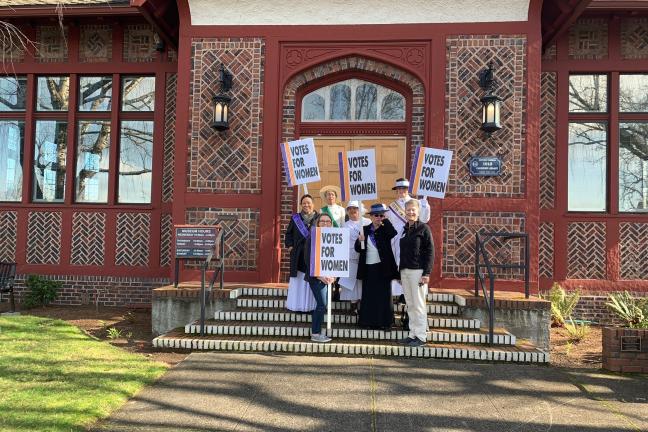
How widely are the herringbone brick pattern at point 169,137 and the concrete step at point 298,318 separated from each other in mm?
3670

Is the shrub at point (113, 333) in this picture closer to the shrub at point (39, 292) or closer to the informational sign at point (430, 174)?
the shrub at point (39, 292)

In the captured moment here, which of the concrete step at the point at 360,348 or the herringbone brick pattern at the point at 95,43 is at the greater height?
the herringbone brick pattern at the point at 95,43

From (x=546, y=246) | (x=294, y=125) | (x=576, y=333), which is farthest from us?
(x=546, y=246)

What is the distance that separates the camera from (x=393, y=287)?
7059mm

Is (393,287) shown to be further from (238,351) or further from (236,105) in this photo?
(236,105)

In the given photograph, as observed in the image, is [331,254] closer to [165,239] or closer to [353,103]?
[353,103]

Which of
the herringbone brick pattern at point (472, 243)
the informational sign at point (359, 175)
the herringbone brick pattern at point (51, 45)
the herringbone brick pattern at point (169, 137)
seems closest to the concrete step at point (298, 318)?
the herringbone brick pattern at point (472, 243)

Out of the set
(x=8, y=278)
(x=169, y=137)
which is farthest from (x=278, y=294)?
(x=8, y=278)

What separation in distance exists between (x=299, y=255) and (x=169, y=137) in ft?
15.7

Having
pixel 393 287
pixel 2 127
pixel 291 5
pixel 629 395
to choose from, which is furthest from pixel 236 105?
pixel 629 395

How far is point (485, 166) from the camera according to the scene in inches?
340

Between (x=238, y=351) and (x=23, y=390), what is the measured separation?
237 cm

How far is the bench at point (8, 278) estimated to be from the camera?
920cm

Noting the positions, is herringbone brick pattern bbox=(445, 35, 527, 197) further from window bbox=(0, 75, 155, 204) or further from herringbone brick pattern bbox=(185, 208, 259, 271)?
window bbox=(0, 75, 155, 204)
